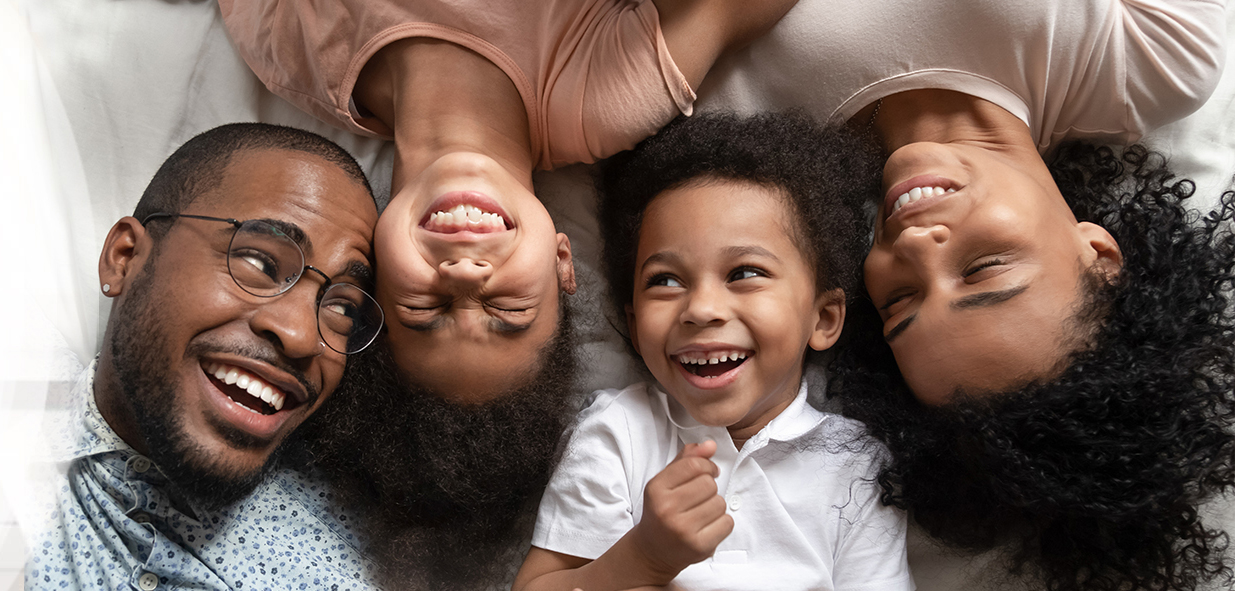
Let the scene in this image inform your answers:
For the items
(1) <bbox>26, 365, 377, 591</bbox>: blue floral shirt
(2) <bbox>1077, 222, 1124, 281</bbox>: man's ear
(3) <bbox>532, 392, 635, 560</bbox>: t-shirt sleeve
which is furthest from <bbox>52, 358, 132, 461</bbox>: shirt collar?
(2) <bbox>1077, 222, 1124, 281</bbox>: man's ear

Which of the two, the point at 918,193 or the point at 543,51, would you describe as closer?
the point at 918,193

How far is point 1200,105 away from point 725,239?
1214mm

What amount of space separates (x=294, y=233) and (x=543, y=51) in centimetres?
70

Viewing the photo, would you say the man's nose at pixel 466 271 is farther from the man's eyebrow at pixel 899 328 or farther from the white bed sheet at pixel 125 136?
the man's eyebrow at pixel 899 328

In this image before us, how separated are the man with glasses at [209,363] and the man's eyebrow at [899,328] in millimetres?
1129

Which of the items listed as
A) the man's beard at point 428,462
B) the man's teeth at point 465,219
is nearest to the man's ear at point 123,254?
the man's beard at point 428,462

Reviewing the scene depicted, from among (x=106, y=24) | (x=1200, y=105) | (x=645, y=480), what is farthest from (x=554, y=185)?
(x=1200, y=105)

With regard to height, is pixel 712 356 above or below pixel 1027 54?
below

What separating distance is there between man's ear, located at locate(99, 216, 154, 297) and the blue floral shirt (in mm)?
202

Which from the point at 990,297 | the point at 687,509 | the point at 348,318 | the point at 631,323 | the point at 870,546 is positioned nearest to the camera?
the point at 687,509

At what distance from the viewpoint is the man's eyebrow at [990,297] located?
69.4 inches

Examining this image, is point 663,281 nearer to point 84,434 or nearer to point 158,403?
point 158,403

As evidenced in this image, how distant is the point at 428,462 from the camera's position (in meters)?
1.98

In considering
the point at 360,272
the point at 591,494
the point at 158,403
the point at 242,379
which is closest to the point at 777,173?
the point at 591,494
